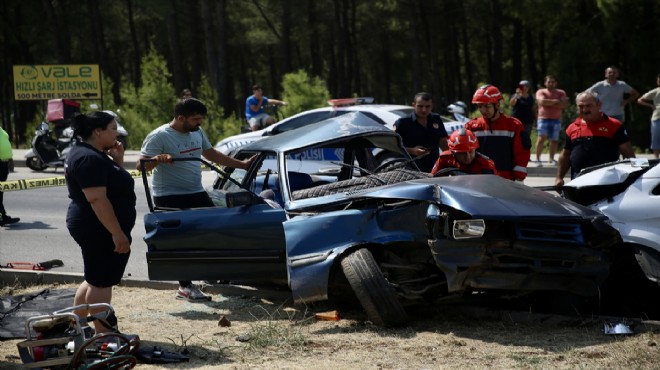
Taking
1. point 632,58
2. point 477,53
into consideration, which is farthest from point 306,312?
point 477,53

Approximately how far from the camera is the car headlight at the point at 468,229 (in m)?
6.32

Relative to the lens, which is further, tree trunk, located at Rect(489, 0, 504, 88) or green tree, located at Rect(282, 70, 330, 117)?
tree trunk, located at Rect(489, 0, 504, 88)

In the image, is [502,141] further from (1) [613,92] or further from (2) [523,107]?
(2) [523,107]

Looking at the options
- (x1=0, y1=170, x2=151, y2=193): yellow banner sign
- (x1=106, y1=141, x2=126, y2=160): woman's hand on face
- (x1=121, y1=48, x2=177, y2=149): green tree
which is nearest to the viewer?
(x1=106, y1=141, x2=126, y2=160): woman's hand on face

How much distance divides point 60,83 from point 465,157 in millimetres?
21303

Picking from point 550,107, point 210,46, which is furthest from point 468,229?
point 210,46

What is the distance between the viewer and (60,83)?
2727 centimetres

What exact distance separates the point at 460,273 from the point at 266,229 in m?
1.75

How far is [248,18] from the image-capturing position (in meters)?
49.8

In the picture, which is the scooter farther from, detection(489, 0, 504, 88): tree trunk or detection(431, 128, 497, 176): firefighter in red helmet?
detection(489, 0, 504, 88): tree trunk

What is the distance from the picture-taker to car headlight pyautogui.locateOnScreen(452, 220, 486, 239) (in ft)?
20.7

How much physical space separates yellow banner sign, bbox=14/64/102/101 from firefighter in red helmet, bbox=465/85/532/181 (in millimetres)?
19777

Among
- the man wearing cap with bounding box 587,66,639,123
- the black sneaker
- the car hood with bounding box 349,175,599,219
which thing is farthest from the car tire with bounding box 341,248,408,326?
the man wearing cap with bounding box 587,66,639,123

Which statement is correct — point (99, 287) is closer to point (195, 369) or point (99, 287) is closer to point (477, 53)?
point (195, 369)
